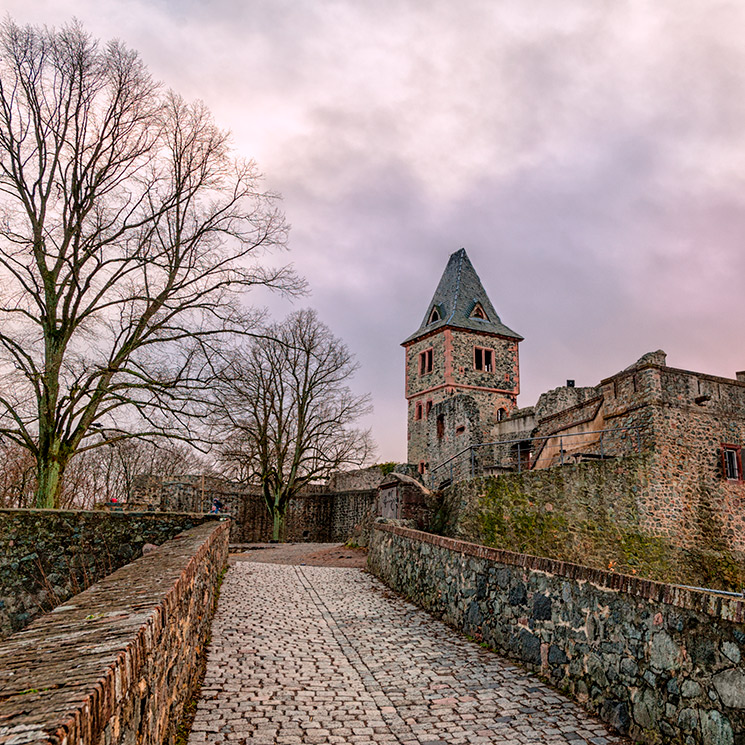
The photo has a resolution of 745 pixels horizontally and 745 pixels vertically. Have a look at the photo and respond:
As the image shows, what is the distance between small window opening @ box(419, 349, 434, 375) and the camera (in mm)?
37719

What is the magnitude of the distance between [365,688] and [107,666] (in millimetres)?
3924

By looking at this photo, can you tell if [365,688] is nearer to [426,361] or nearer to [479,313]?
[426,361]

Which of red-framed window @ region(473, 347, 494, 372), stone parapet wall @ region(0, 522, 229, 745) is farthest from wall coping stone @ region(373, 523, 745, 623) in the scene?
red-framed window @ region(473, 347, 494, 372)

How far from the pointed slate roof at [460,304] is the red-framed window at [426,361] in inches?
48.1

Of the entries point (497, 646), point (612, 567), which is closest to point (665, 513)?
point (612, 567)

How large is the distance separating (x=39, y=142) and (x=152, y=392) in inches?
280

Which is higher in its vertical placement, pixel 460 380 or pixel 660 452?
pixel 460 380

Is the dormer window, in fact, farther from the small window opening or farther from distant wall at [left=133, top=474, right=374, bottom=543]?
distant wall at [left=133, top=474, right=374, bottom=543]

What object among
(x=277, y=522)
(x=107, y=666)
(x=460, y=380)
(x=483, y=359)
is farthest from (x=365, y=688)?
(x=483, y=359)

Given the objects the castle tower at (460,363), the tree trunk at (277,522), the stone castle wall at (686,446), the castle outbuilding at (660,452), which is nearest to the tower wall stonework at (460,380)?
the castle tower at (460,363)

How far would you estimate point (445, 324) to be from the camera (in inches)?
1439

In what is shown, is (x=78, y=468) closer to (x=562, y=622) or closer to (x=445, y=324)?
(x=445, y=324)

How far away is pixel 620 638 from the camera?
16.1 ft

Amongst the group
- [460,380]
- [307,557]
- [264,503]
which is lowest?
[307,557]
